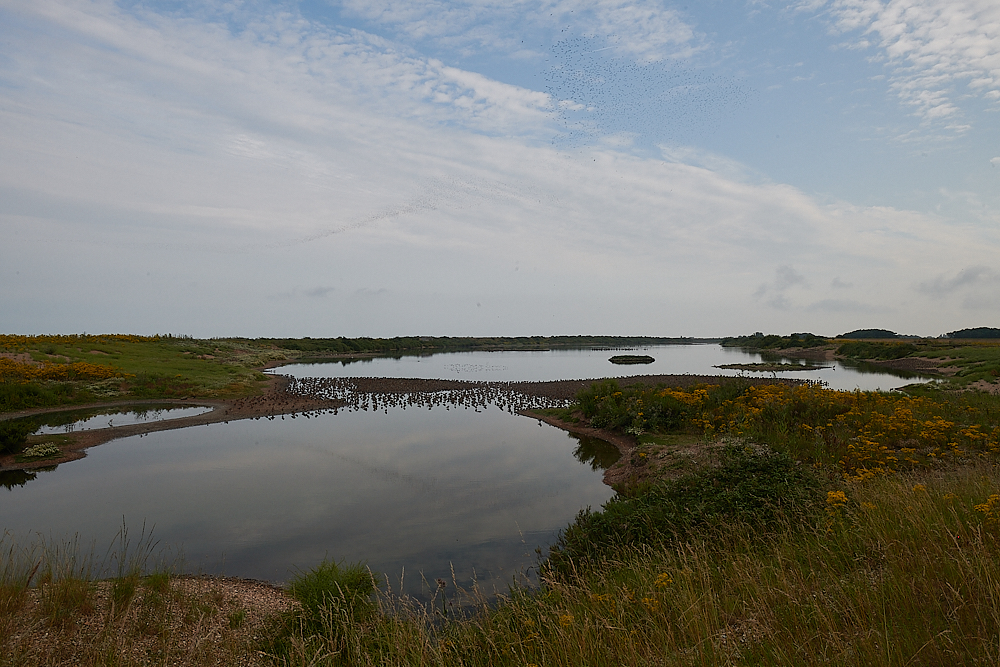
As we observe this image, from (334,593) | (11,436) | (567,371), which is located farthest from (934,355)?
(11,436)

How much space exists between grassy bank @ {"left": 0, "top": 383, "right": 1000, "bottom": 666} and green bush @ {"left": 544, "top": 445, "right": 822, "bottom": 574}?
44mm

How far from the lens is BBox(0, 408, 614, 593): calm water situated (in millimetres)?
11500

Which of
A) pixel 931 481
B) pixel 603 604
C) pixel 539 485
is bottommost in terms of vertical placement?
pixel 539 485

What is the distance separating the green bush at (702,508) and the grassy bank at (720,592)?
4 cm

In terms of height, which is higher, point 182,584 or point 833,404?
point 833,404

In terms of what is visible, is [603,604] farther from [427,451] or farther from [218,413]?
[218,413]

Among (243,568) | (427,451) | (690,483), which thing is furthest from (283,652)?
(427,451)

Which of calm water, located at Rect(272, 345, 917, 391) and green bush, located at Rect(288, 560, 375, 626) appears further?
calm water, located at Rect(272, 345, 917, 391)

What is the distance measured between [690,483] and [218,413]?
3010cm

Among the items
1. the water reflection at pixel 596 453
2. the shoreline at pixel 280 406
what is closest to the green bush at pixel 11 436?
the shoreline at pixel 280 406

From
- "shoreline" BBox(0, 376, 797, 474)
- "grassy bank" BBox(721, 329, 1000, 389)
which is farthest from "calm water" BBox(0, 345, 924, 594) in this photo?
"grassy bank" BBox(721, 329, 1000, 389)

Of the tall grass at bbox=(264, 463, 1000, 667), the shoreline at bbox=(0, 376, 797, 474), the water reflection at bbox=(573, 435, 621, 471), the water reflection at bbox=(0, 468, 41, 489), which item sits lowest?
the water reflection at bbox=(573, 435, 621, 471)

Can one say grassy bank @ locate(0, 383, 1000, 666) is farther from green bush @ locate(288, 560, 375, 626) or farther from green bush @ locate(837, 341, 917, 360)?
green bush @ locate(837, 341, 917, 360)

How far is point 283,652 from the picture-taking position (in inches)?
259
